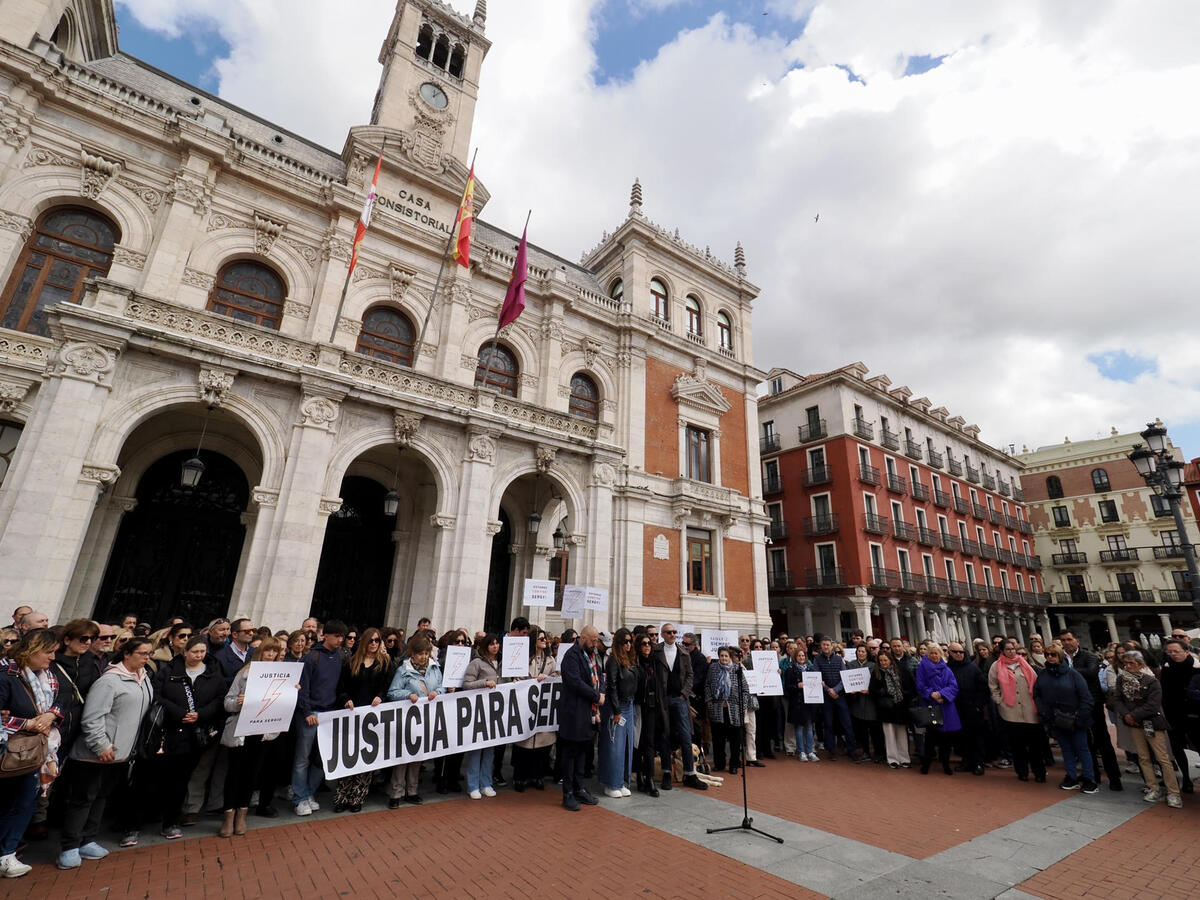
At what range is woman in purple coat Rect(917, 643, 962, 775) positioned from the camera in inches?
342

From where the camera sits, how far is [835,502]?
29.5 meters

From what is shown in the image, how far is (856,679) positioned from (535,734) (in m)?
5.85

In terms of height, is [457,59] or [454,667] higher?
[457,59]

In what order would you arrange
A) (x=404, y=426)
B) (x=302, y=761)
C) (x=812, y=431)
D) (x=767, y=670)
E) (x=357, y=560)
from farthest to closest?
(x=812, y=431), (x=357, y=560), (x=404, y=426), (x=767, y=670), (x=302, y=761)

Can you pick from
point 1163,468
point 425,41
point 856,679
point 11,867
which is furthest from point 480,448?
point 425,41

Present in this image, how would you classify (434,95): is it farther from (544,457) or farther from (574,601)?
(574,601)

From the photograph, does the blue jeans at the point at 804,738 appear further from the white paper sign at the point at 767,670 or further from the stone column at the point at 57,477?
the stone column at the point at 57,477

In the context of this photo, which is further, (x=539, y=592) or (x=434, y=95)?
(x=434, y=95)

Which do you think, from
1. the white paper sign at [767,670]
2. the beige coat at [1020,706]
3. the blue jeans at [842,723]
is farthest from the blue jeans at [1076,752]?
→ the white paper sign at [767,670]

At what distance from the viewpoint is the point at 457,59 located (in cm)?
2200

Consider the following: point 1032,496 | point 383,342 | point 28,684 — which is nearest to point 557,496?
point 383,342

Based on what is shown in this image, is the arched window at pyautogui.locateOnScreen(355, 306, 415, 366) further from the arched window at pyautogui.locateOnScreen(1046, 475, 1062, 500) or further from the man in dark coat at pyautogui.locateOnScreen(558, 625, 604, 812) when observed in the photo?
the arched window at pyautogui.locateOnScreen(1046, 475, 1062, 500)

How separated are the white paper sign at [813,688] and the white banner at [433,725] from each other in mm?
4766

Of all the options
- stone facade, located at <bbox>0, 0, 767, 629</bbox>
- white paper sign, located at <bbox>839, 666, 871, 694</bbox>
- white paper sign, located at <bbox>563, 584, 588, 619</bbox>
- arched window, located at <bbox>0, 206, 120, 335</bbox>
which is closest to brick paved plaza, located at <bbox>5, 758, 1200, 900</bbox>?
white paper sign, located at <bbox>839, 666, 871, 694</bbox>
